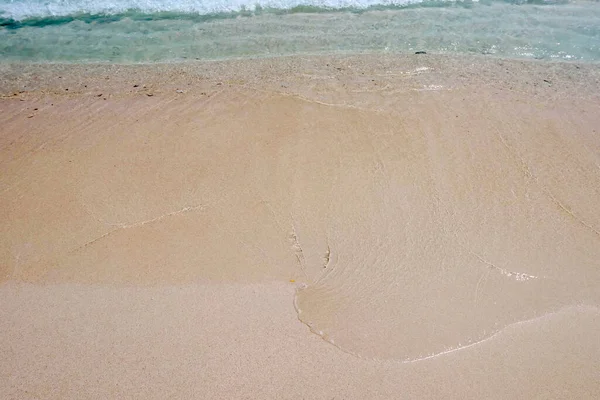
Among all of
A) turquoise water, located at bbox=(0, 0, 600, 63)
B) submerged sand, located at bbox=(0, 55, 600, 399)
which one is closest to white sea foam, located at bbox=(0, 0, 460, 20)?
turquoise water, located at bbox=(0, 0, 600, 63)

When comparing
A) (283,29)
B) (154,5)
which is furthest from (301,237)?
(154,5)

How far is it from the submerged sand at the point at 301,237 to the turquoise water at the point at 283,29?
1168 mm

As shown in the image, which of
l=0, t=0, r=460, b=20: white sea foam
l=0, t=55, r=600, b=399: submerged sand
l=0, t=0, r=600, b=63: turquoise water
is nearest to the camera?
l=0, t=55, r=600, b=399: submerged sand

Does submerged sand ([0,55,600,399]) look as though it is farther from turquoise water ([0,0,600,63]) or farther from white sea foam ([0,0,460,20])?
white sea foam ([0,0,460,20])

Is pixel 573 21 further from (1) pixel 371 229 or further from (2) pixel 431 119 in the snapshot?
(1) pixel 371 229

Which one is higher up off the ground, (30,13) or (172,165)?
(30,13)

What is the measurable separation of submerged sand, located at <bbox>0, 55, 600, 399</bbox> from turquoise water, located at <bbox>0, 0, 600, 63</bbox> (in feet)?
3.83

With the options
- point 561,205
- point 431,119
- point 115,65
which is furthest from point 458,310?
point 115,65

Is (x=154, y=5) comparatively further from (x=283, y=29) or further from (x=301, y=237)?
(x=301, y=237)

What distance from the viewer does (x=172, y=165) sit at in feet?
16.3

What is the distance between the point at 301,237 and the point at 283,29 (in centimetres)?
506

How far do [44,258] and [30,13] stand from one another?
6.54m

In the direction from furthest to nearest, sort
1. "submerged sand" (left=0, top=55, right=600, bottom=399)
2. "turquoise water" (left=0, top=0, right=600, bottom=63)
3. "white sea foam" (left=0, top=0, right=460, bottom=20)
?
"white sea foam" (left=0, top=0, right=460, bottom=20) < "turquoise water" (left=0, top=0, right=600, bottom=63) < "submerged sand" (left=0, top=55, right=600, bottom=399)

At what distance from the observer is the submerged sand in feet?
10.7
